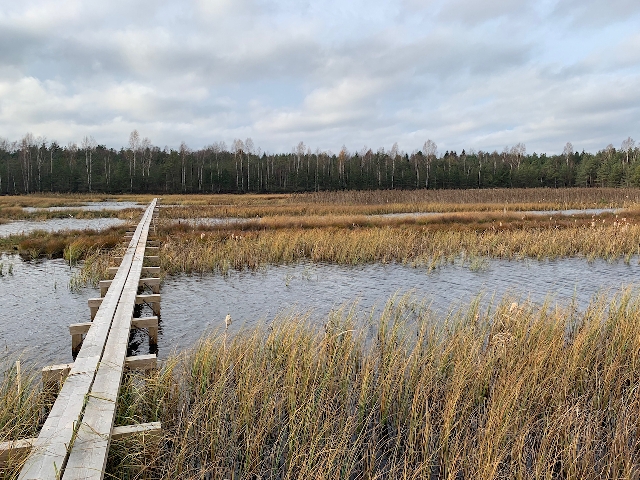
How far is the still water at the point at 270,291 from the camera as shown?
29.9 feet

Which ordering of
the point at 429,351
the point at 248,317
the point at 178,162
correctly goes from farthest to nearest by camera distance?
the point at 178,162 < the point at 248,317 < the point at 429,351

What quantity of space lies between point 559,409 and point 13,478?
5.17 meters

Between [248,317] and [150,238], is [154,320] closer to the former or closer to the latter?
[248,317]

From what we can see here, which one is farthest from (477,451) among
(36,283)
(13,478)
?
(36,283)

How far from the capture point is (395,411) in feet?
18.1

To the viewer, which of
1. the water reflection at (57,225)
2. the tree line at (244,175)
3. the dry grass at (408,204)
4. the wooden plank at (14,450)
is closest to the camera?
the wooden plank at (14,450)

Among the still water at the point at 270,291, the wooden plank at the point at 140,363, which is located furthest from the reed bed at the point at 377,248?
the wooden plank at the point at 140,363

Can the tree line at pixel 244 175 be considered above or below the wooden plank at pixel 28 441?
above

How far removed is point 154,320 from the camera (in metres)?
7.68

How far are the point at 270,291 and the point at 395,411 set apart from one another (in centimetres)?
755

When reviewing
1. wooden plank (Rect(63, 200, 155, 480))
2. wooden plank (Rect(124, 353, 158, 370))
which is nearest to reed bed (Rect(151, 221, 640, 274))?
wooden plank (Rect(63, 200, 155, 480))

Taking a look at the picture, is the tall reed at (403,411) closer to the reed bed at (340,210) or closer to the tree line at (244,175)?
the reed bed at (340,210)

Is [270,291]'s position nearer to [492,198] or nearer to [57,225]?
[57,225]

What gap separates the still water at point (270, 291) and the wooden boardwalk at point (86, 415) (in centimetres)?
196
